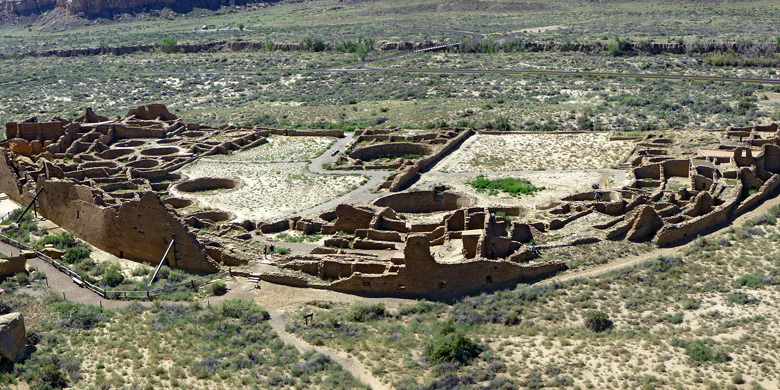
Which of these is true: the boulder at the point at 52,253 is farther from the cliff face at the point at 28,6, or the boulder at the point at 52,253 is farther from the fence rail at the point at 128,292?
the cliff face at the point at 28,6

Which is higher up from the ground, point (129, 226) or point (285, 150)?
point (129, 226)

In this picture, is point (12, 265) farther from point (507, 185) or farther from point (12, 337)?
point (507, 185)

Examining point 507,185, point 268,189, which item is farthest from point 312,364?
point 268,189

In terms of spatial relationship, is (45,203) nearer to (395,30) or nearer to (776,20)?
(395,30)

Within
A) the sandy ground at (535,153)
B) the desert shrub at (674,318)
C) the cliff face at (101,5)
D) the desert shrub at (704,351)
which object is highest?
the cliff face at (101,5)

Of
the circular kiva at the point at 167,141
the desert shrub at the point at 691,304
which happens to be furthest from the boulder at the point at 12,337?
the circular kiva at the point at 167,141

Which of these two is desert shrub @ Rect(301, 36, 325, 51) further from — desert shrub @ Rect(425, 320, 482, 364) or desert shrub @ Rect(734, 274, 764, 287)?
desert shrub @ Rect(425, 320, 482, 364)
